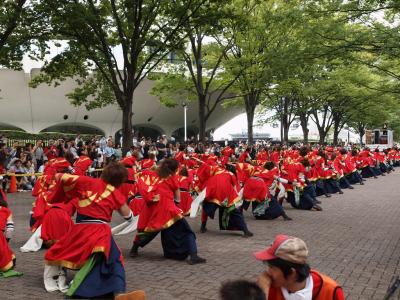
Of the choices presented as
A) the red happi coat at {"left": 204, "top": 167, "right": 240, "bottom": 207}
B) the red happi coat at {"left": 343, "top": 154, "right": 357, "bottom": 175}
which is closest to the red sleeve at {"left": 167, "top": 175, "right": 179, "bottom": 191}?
the red happi coat at {"left": 204, "top": 167, "right": 240, "bottom": 207}

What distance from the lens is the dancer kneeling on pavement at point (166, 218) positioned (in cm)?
709

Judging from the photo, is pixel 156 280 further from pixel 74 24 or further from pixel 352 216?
pixel 74 24

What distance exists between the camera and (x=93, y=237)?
5.29m

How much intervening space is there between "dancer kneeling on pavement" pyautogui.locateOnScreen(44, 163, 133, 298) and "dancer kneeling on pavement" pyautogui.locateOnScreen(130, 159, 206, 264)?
170 cm

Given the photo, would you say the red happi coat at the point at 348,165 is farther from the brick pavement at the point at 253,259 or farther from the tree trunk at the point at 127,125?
the tree trunk at the point at 127,125

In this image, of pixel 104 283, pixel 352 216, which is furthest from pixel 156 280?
pixel 352 216

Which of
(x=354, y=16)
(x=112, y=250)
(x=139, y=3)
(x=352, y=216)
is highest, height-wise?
(x=139, y=3)

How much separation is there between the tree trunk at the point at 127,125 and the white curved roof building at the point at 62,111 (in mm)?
25312

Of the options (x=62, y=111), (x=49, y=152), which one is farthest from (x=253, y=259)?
(x=62, y=111)

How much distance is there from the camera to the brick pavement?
592cm

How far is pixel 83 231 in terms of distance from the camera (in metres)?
5.35

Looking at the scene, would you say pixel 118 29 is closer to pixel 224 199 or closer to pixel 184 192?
pixel 184 192

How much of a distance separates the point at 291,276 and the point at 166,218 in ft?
14.9

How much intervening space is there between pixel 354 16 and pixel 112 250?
8855 millimetres
